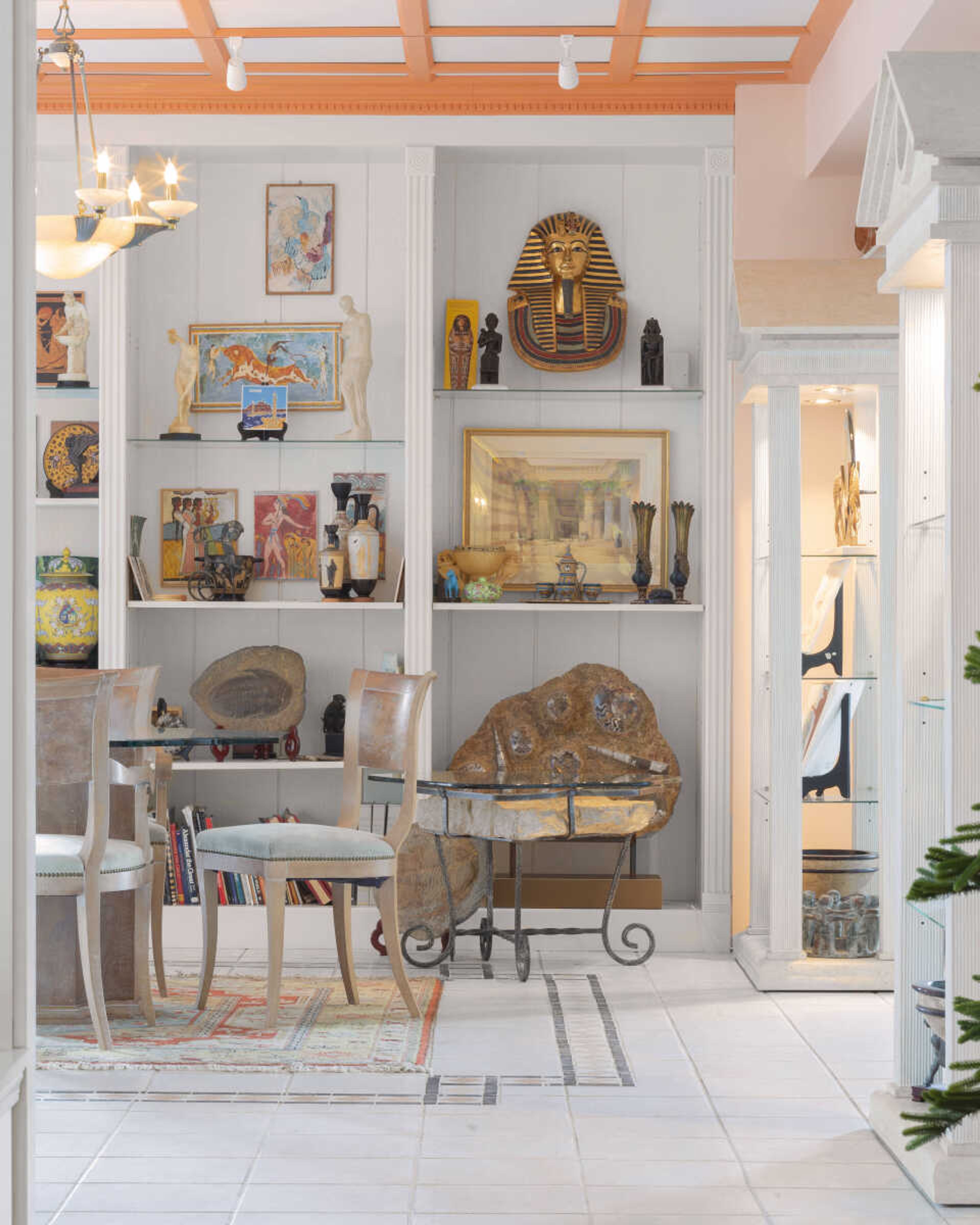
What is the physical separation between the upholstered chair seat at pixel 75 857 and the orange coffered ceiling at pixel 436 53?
2598mm

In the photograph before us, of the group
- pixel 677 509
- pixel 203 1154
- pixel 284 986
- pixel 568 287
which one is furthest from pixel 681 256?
pixel 203 1154

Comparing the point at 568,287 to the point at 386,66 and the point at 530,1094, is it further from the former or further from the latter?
the point at 530,1094

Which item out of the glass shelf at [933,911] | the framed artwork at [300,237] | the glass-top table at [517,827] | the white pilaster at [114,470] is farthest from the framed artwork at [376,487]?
the glass shelf at [933,911]

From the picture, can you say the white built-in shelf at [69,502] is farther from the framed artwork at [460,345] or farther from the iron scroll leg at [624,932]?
the iron scroll leg at [624,932]

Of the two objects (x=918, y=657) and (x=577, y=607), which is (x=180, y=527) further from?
(x=918, y=657)

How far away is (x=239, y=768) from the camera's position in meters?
5.41

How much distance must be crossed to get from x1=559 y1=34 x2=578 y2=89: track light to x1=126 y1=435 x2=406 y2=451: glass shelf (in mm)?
1469

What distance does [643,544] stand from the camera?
18.1 feet

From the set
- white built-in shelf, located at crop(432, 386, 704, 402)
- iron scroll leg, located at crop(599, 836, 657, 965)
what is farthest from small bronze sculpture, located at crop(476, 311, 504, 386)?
iron scroll leg, located at crop(599, 836, 657, 965)

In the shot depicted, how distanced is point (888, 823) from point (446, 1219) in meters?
2.51

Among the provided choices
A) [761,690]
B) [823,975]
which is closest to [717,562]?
[761,690]

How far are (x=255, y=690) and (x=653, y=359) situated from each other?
2.07 metres

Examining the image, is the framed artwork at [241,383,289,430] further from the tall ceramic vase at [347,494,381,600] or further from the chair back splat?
the chair back splat

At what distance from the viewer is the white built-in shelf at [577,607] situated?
5430 millimetres
